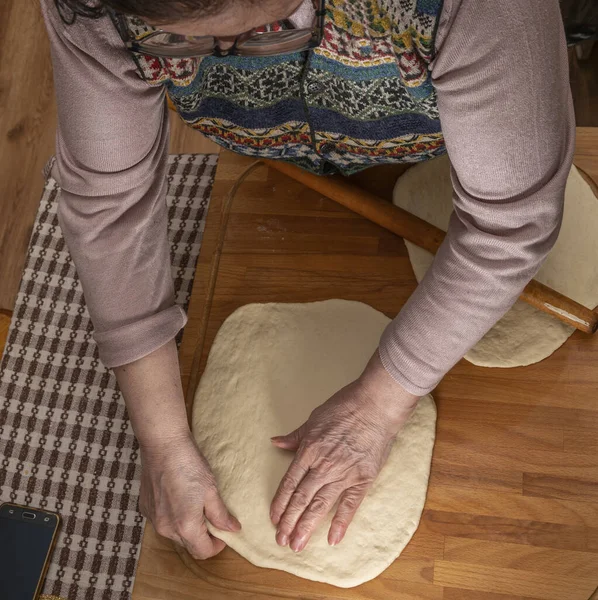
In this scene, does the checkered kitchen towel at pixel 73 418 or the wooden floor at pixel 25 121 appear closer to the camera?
the checkered kitchen towel at pixel 73 418

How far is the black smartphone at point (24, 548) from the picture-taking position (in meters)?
1.17

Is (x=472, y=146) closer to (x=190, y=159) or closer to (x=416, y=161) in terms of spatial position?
(x=416, y=161)

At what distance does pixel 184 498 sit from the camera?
0.89 metres

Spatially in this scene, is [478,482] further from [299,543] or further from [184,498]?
[184,498]

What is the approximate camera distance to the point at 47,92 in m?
1.89

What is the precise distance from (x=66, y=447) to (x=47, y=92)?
106 cm

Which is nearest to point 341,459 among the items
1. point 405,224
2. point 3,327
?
point 405,224

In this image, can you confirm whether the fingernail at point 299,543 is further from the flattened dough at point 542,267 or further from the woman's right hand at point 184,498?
the flattened dough at point 542,267

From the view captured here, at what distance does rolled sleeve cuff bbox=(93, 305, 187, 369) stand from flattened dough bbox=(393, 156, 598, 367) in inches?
13.9

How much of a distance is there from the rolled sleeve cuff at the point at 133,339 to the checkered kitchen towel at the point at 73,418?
0.36 meters

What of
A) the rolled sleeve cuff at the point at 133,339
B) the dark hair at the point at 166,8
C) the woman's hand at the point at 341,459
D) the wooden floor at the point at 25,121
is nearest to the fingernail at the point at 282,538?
the woman's hand at the point at 341,459

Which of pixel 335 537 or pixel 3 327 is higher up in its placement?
pixel 335 537

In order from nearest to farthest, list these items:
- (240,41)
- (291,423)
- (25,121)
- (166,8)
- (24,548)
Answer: (166,8)
(240,41)
(291,423)
(24,548)
(25,121)

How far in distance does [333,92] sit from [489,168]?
0.23m
